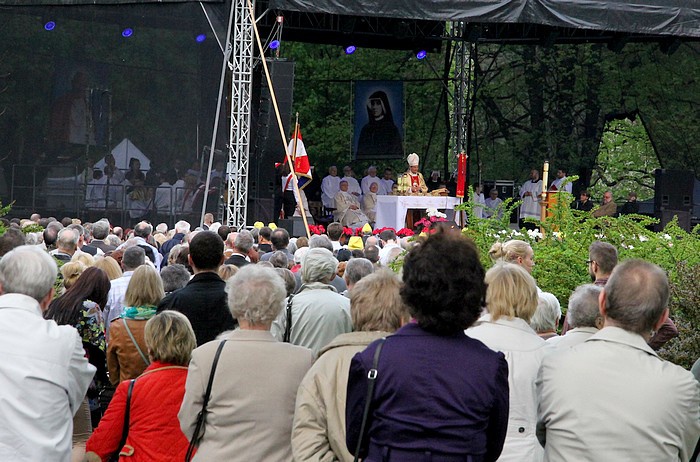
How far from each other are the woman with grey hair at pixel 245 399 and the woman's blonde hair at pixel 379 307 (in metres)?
0.33

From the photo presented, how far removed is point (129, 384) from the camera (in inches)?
196

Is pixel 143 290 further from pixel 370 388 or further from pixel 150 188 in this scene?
pixel 150 188

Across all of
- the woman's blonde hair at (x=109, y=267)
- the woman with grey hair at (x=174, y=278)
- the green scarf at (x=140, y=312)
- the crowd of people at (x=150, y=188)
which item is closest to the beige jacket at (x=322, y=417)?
the green scarf at (x=140, y=312)

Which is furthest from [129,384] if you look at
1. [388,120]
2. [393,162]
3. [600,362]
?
[393,162]

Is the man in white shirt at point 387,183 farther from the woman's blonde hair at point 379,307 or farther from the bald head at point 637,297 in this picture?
the bald head at point 637,297

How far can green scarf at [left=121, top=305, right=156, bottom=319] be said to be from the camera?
19.9ft

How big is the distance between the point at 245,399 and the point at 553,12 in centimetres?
1561

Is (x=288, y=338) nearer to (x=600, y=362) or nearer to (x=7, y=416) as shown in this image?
(x=7, y=416)

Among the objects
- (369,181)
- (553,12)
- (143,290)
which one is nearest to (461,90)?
(369,181)

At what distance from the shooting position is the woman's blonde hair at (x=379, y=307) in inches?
170

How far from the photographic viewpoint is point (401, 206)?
21.8m

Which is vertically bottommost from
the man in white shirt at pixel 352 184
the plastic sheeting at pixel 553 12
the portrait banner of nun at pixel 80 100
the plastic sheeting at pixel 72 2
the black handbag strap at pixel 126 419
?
the black handbag strap at pixel 126 419

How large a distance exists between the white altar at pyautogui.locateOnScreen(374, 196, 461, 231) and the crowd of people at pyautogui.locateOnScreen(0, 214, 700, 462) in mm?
15847

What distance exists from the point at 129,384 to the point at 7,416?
0.82 m
